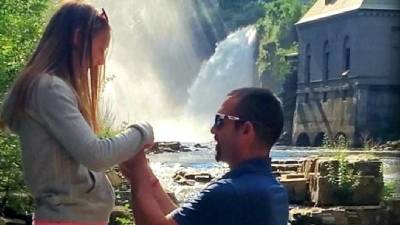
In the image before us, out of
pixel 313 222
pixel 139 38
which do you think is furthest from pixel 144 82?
pixel 313 222

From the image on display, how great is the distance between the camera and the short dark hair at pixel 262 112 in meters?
2.02

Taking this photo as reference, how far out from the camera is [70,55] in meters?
2.10

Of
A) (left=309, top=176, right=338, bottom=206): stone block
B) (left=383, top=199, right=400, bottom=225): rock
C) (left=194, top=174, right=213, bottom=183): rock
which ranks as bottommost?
(left=194, top=174, right=213, bottom=183): rock

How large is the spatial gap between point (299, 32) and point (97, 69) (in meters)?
53.0

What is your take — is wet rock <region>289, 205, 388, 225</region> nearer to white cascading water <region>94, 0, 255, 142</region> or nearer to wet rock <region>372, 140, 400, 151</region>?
wet rock <region>372, 140, 400, 151</region>

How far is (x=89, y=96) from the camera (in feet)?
6.93

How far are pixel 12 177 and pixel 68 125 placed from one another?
17.8ft

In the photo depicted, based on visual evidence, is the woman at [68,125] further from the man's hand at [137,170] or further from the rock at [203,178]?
the rock at [203,178]

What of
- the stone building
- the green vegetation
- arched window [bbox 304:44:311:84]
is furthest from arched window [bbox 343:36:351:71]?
the green vegetation

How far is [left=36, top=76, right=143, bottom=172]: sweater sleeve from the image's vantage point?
78.1 inches

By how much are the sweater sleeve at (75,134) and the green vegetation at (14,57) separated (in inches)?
198

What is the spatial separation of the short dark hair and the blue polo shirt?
0.21 ft

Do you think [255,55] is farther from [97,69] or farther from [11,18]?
[97,69]

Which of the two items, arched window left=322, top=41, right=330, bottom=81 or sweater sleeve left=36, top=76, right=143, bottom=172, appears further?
arched window left=322, top=41, right=330, bottom=81
